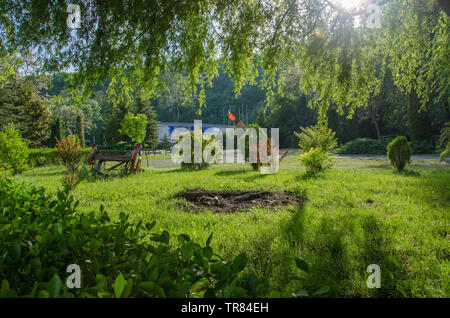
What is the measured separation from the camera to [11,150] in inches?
418

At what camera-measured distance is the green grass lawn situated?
213cm

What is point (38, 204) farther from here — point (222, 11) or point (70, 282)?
point (222, 11)

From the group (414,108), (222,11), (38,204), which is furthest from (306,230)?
(414,108)

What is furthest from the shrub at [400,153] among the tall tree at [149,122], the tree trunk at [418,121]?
the tall tree at [149,122]

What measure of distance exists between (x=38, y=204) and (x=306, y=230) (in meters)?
2.86

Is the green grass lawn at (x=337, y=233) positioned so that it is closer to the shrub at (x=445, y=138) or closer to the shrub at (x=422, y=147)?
the shrub at (x=445, y=138)

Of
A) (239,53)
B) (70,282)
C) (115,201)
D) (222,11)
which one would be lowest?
(115,201)

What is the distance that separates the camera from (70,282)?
3.22 feet

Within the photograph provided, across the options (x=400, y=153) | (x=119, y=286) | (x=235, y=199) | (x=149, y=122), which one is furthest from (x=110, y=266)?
(x=149, y=122)

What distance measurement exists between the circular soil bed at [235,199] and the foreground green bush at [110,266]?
3420mm

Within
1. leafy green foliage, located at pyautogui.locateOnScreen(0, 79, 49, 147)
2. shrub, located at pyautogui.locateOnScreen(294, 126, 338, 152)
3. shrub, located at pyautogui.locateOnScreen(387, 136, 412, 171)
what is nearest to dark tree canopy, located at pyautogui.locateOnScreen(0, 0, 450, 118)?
shrub, located at pyautogui.locateOnScreen(294, 126, 338, 152)

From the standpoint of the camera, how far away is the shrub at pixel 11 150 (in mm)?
10375

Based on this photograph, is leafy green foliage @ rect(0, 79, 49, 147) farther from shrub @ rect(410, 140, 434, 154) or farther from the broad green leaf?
shrub @ rect(410, 140, 434, 154)

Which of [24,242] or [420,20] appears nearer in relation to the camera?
[24,242]
